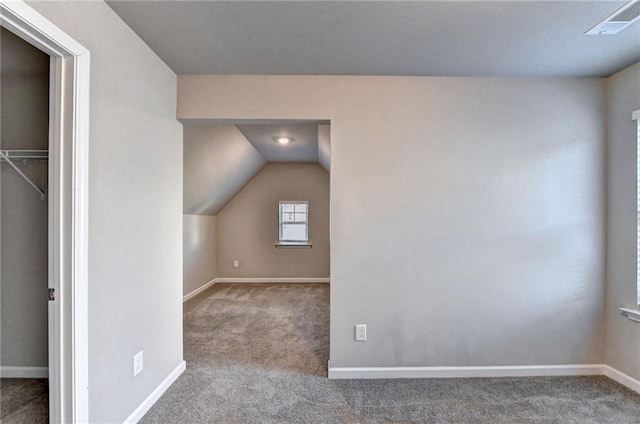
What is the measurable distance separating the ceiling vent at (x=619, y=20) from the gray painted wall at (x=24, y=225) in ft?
11.4

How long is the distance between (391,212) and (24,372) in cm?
294

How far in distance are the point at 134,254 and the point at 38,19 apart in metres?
1.23

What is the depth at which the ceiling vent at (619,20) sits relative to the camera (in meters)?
1.64

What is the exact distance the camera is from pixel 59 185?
4.84 ft

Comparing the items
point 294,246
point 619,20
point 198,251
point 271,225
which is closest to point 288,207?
point 271,225

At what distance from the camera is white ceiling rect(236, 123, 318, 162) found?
3928mm

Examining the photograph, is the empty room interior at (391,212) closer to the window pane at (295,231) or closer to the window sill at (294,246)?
the window sill at (294,246)

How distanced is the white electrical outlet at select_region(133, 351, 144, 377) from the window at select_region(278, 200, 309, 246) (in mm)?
4428

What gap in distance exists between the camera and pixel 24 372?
7.58 ft

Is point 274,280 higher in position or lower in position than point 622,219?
→ lower

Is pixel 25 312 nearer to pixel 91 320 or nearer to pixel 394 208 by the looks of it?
pixel 91 320

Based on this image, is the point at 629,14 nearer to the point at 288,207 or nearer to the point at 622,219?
the point at 622,219

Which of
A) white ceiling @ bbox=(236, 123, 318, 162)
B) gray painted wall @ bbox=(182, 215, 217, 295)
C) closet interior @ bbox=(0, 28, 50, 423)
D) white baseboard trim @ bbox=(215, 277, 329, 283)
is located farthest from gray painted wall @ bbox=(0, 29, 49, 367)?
white baseboard trim @ bbox=(215, 277, 329, 283)

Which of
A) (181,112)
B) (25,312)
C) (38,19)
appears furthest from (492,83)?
(25,312)
